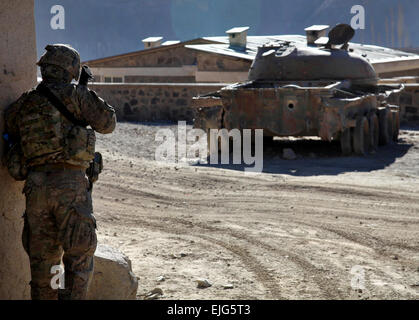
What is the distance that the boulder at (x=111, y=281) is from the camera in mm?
4668

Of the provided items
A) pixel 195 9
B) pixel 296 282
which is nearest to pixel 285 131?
pixel 296 282

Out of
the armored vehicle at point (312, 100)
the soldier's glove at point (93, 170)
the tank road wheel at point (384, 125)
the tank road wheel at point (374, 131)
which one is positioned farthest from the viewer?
the tank road wheel at point (384, 125)

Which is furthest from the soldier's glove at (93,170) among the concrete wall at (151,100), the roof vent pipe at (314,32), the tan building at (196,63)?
the roof vent pipe at (314,32)

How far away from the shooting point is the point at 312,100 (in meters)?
11.3

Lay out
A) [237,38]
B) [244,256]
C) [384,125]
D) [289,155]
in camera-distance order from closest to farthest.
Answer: [244,256]
[289,155]
[384,125]
[237,38]

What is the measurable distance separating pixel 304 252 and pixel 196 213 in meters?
1.95

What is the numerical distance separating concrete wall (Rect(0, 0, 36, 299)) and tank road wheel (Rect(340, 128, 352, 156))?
26.7ft

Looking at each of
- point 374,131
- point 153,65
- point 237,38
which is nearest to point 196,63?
point 153,65

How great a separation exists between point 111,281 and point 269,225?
2662mm

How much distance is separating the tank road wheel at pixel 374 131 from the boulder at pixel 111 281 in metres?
8.41

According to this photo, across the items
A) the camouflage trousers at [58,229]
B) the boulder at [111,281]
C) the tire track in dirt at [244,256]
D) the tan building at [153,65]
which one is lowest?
the tire track in dirt at [244,256]

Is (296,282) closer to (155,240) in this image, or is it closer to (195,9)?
(155,240)

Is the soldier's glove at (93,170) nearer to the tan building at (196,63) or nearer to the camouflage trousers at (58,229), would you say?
the camouflage trousers at (58,229)

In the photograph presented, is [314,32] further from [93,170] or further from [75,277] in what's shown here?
[75,277]
